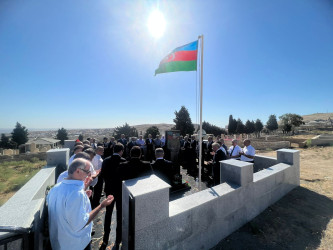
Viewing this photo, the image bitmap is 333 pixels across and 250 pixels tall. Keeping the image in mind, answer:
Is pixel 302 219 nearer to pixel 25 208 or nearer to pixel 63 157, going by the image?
pixel 25 208

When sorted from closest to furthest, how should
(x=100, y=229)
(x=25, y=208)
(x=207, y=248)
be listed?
1. (x=25, y=208)
2. (x=207, y=248)
3. (x=100, y=229)

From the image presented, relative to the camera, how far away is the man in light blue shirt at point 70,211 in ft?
5.63

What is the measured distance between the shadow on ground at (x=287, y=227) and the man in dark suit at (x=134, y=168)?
7.24 ft

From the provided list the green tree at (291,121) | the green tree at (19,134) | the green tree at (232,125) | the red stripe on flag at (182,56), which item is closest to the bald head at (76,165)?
the red stripe on flag at (182,56)

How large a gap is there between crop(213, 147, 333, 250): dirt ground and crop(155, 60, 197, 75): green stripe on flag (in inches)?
201

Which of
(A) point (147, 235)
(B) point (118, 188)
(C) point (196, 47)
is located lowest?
(A) point (147, 235)

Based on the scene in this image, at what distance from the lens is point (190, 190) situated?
19.5ft

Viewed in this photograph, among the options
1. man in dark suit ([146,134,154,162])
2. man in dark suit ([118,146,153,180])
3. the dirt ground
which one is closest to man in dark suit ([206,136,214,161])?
the dirt ground

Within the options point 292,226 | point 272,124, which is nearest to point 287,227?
point 292,226

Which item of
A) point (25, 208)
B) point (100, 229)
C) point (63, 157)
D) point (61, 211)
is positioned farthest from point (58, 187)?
point (63, 157)

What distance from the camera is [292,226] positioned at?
3.88 meters

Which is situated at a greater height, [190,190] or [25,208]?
[25,208]

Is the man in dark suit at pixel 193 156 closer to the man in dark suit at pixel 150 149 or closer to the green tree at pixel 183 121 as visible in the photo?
the man in dark suit at pixel 150 149

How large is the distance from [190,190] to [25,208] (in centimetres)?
505
